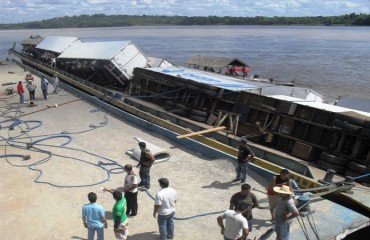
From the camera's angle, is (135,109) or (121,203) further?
(135,109)

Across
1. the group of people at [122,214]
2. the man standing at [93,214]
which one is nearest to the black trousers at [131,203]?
the group of people at [122,214]

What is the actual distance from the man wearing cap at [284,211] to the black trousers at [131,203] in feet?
10.5

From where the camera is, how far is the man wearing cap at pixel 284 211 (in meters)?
6.38

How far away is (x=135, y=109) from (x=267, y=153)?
7824mm

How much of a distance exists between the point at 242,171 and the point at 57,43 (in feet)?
92.6

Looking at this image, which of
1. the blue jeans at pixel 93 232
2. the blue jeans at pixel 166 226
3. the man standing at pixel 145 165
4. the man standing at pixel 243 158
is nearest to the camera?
the blue jeans at pixel 93 232

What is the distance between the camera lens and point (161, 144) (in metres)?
13.6

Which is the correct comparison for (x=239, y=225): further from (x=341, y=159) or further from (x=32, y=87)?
(x=32, y=87)

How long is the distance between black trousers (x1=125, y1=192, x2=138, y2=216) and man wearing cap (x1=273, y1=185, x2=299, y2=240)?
320 cm

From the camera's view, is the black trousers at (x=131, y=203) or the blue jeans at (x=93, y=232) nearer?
the blue jeans at (x=93, y=232)

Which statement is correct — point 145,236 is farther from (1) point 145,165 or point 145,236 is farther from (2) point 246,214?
(2) point 246,214

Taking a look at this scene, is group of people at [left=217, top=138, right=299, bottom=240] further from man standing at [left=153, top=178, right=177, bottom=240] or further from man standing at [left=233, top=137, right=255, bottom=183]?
man standing at [left=233, top=137, right=255, bottom=183]

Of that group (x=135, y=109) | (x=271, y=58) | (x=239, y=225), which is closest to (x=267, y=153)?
(x=239, y=225)

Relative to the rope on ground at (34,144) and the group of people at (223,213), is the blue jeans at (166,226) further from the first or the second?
the rope on ground at (34,144)
